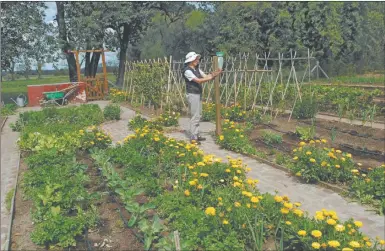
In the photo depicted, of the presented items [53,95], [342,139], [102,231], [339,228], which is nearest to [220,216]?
[339,228]

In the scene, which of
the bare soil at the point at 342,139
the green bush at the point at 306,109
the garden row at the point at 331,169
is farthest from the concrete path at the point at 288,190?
the green bush at the point at 306,109

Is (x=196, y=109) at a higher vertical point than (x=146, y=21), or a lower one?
lower

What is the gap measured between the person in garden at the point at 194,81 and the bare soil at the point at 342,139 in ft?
4.40

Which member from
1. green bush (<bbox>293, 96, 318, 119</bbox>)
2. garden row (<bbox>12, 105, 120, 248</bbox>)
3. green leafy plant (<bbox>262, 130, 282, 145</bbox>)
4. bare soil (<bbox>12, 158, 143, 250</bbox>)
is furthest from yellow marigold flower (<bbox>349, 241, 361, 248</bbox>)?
green bush (<bbox>293, 96, 318, 119</bbox>)

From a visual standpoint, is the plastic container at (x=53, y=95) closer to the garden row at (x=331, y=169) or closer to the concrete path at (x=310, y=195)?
the concrete path at (x=310, y=195)

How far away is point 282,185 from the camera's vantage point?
5297 mm

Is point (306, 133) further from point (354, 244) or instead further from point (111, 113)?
point (111, 113)

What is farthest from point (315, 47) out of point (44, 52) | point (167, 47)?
point (44, 52)

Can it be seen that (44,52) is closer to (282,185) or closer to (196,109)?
(196,109)

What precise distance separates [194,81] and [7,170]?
3910mm

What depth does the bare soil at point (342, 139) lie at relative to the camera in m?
6.63

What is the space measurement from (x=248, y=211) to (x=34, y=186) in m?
3.16

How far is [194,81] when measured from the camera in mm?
7422

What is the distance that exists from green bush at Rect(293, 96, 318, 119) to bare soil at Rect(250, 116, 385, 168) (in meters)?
0.25
